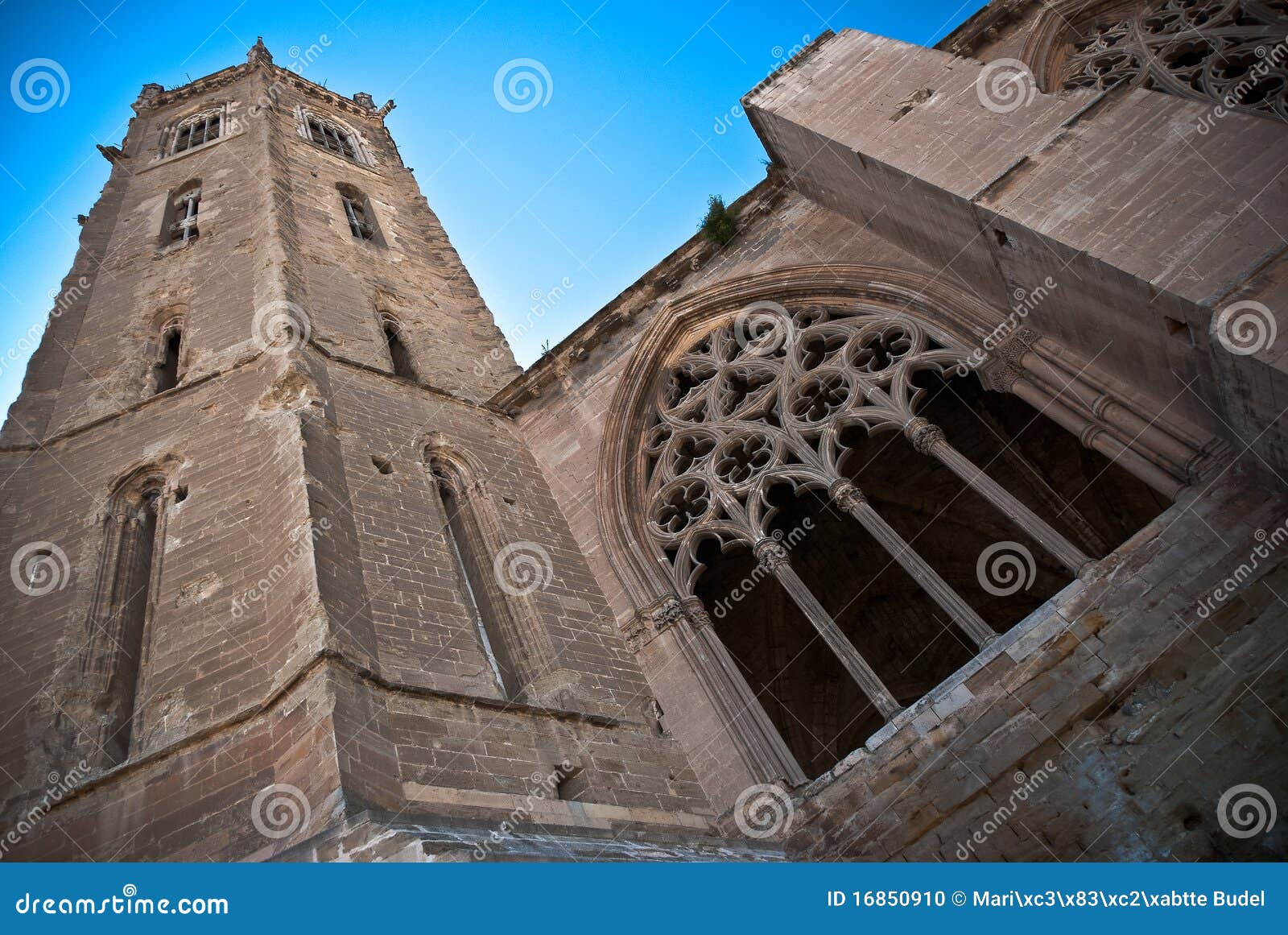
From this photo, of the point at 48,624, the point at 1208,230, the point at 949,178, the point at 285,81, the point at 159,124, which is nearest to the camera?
the point at 1208,230

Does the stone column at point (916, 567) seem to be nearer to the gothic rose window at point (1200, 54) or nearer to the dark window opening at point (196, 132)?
the gothic rose window at point (1200, 54)

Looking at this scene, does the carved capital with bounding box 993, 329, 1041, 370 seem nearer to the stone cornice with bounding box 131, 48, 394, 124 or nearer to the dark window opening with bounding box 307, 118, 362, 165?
the dark window opening with bounding box 307, 118, 362, 165

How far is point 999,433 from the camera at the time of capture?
1241 centimetres

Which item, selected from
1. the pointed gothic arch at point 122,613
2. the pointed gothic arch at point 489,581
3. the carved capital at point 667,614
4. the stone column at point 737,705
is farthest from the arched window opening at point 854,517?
the pointed gothic arch at point 122,613

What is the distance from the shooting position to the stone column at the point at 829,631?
752 cm

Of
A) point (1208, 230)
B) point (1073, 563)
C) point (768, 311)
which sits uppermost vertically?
point (768, 311)

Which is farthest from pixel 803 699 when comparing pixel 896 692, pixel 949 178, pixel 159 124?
pixel 159 124

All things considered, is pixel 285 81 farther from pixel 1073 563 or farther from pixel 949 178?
pixel 1073 563

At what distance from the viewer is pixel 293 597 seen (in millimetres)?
7438

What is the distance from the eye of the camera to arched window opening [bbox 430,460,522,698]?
8297mm

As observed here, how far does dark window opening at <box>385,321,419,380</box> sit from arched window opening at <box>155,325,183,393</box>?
236 centimetres

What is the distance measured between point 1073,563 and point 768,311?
4352 mm

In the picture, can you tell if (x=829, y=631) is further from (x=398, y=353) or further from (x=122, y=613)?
(x=398, y=353)

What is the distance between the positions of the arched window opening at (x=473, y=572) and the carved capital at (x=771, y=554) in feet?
7.02
